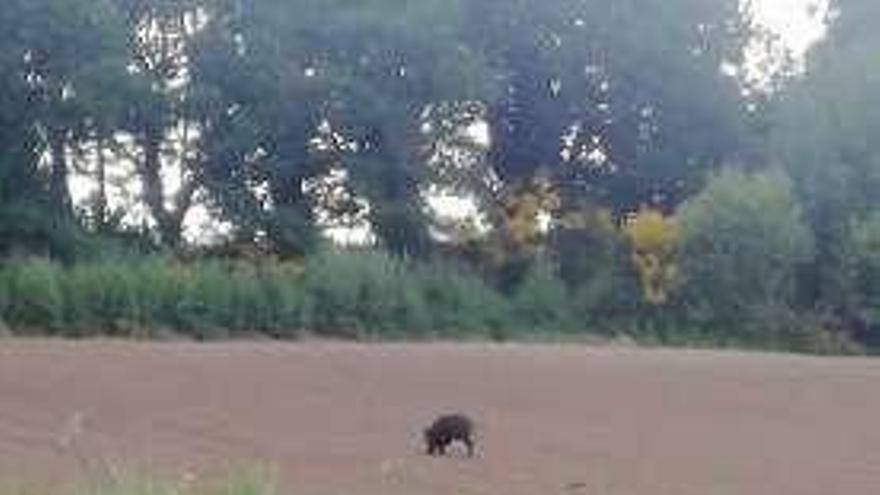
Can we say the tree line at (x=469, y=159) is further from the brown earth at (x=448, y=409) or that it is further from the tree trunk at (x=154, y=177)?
the brown earth at (x=448, y=409)

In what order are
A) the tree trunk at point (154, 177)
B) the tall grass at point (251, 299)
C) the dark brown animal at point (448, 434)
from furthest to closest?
1. the tree trunk at point (154, 177)
2. the tall grass at point (251, 299)
3. the dark brown animal at point (448, 434)

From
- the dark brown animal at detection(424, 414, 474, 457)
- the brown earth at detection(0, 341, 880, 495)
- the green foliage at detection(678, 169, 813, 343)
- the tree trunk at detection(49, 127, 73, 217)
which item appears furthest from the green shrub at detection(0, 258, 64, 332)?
the green foliage at detection(678, 169, 813, 343)

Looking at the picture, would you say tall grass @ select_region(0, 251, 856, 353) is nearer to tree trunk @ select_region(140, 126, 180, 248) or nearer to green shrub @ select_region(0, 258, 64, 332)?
green shrub @ select_region(0, 258, 64, 332)

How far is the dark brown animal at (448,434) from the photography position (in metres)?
28.0

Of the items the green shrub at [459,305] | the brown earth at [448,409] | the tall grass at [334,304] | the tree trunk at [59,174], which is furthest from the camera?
the tree trunk at [59,174]

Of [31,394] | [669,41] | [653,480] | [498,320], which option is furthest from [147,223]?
[653,480]

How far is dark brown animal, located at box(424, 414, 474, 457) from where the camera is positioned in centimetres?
2803

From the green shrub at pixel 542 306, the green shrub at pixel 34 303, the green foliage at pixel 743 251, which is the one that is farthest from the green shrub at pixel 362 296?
the green foliage at pixel 743 251

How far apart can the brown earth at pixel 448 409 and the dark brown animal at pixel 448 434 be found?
1.06 ft

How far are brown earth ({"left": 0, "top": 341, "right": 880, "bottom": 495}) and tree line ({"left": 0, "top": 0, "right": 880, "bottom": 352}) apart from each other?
40.6ft

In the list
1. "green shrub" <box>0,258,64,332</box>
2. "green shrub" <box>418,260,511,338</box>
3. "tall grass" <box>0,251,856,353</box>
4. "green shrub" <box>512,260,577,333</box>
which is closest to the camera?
"green shrub" <box>0,258,64,332</box>

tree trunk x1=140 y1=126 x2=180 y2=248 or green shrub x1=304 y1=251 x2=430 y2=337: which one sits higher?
tree trunk x1=140 y1=126 x2=180 y2=248

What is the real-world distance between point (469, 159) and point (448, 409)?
4281 cm

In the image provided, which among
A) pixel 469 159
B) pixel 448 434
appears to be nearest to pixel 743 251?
pixel 469 159
